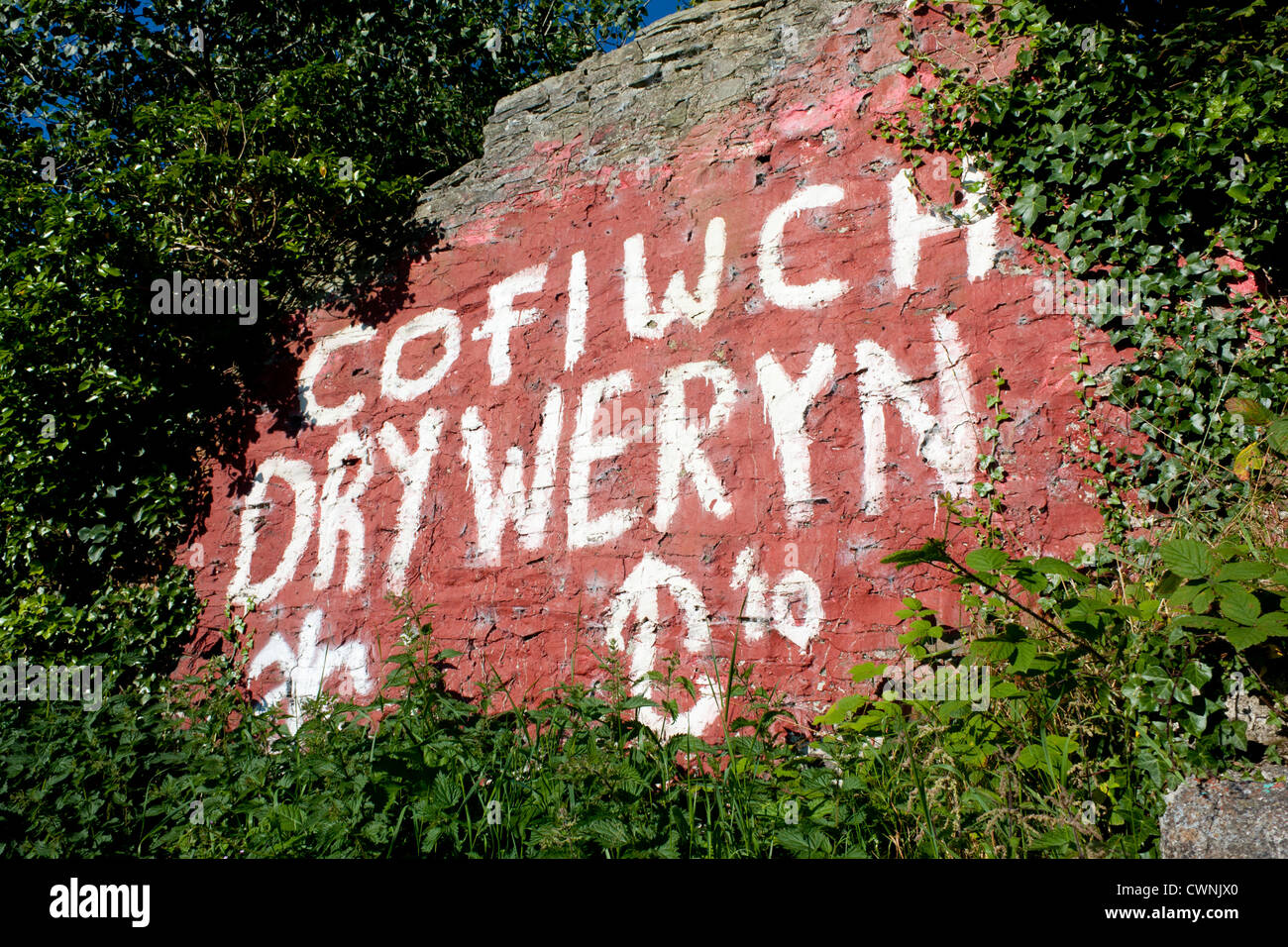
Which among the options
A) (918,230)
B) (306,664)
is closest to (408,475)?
(306,664)

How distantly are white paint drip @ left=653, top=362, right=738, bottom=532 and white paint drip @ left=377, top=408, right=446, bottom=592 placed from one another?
1.31 m

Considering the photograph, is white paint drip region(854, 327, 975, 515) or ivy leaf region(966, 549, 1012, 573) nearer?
ivy leaf region(966, 549, 1012, 573)

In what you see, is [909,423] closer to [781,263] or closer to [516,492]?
[781,263]

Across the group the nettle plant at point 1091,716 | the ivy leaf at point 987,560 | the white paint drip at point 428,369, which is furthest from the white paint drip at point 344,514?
the ivy leaf at point 987,560

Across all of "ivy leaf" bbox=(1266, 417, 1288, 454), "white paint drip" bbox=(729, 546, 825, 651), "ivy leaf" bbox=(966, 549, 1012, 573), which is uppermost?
"ivy leaf" bbox=(1266, 417, 1288, 454)

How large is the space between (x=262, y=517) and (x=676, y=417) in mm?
2578

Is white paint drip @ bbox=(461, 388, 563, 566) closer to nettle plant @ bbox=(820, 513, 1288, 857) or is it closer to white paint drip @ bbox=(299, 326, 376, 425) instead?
white paint drip @ bbox=(299, 326, 376, 425)

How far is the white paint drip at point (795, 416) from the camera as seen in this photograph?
349 cm

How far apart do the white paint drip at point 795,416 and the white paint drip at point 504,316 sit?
141 cm

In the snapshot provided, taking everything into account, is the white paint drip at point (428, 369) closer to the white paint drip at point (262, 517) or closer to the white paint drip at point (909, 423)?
the white paint drip at point (262, 517)

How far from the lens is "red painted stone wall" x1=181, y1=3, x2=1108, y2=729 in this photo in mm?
3318

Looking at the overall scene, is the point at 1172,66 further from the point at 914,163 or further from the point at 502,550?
the point at 502,550

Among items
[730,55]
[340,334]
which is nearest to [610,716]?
[340,334]

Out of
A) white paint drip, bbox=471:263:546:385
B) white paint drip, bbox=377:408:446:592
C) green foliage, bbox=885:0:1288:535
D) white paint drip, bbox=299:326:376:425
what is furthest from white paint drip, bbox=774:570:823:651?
white paint drip, bbox=299:326:376:425
